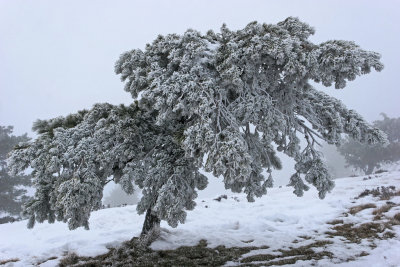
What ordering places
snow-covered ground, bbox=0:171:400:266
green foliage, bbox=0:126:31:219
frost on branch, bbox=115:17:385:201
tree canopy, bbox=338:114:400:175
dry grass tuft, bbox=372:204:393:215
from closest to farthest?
frost on branch, bbox=115:17:385:201
snow-covered ground, bbox=0:171:400:266
dry grass tuft, bbox=372:204:393:215
green foliage, bbox=0:126:31:219
tree canopy, bbox=338:114:400:175

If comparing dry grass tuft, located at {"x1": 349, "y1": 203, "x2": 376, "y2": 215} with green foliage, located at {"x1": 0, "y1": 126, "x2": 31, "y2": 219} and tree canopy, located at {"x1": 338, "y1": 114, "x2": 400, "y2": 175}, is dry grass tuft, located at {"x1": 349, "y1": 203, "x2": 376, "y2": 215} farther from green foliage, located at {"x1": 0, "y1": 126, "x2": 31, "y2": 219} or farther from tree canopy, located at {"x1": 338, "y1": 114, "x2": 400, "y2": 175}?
green foliage, located at {"x1": 0, "y1": 126, "x2": 31, "y2": 219}

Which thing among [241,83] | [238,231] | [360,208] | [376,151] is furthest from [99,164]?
[376,151]

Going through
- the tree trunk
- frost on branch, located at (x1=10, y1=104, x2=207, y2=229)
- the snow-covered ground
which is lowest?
the snow-covered ground

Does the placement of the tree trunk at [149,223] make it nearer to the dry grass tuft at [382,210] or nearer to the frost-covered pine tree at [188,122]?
the frost-covered pine tree at [188,122]

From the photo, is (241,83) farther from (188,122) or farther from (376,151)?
(376,151)

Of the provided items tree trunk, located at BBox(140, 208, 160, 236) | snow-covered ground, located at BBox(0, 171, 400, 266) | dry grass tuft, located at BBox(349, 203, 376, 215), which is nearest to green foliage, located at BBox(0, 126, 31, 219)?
snow-covered ground, located at BBox(0, 171, 400, 266)

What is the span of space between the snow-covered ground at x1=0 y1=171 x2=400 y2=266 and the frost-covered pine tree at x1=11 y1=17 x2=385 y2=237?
299 cm

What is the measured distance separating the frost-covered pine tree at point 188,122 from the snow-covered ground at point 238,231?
2.99 meters

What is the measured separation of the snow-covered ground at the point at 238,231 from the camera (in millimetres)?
8984

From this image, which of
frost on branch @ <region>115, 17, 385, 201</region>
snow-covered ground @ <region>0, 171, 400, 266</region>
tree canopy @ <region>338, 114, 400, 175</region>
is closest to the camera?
frost on branch @ <region>115, 17, 385, 201</region>

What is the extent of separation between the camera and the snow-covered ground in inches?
354

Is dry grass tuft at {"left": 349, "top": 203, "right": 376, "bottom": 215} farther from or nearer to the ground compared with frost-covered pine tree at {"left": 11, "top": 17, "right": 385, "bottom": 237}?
nearer to the ground

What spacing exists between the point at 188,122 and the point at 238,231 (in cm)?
725

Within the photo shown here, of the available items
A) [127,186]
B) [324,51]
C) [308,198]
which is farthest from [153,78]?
[308,198]
